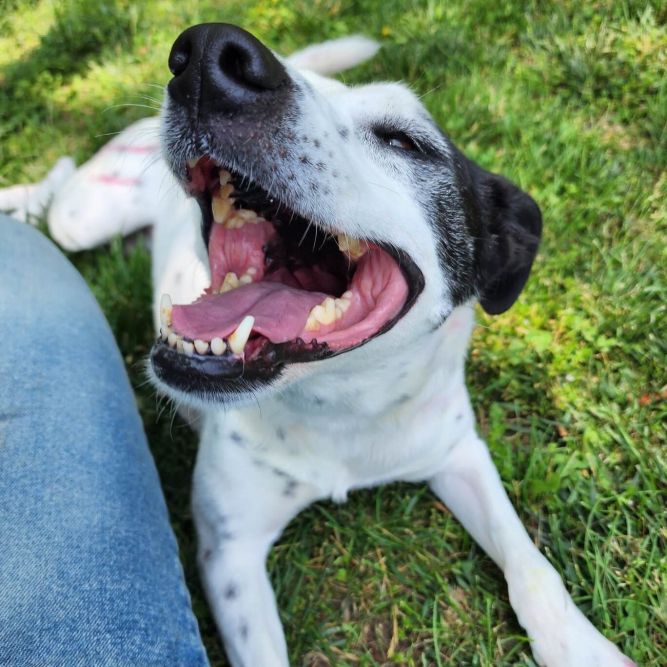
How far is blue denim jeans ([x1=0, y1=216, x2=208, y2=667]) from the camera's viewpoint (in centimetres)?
141

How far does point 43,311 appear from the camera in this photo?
7.07 feet

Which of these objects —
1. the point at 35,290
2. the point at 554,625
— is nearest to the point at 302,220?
the point at 35,290

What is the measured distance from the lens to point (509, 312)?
10.5ft

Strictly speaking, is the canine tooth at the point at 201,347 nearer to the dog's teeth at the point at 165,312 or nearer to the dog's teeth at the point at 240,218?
the dog's teeth at the point at 165,312

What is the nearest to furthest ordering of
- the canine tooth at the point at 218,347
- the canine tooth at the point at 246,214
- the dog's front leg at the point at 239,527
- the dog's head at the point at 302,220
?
the dog's head at the point at 302,220 → the canine tooth at the point at 218,347 → the canine tooth at the point at 246,214 → the dog's front leg at the point at 239,527

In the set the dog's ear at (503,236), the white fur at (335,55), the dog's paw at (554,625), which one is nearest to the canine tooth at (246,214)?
the dog's ear at (503,236)

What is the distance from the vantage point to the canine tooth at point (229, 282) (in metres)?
1.95

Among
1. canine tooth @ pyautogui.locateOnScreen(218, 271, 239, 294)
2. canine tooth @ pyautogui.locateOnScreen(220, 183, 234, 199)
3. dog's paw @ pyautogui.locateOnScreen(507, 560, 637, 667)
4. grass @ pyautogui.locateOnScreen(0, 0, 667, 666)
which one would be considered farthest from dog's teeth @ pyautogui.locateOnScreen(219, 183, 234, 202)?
dog's paw @ pyautogui.locateOnScreen(507, 560, 637, 667)

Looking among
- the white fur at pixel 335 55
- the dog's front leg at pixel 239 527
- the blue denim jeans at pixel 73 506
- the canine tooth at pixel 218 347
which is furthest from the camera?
the white fur at pixel 335 55

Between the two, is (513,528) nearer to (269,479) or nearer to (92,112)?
(269,479)

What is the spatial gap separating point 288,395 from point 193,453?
1005 millimetres

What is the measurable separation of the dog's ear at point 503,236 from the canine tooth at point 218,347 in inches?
41.0

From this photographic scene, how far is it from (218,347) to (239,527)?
96cm

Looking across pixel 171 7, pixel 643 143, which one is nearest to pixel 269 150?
pixel 643 143
